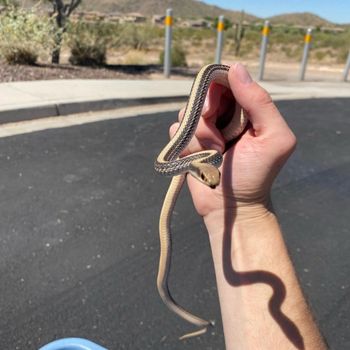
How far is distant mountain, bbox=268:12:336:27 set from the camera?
12481 centimetres

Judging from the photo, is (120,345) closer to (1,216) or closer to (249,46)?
(1,216)

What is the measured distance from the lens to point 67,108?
7707mm

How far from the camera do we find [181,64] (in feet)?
64.1

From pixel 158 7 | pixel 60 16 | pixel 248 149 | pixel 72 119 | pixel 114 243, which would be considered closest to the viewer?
pixel 248 149

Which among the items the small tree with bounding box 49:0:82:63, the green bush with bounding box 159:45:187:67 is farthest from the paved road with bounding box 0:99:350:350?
the green bush with bounding box 159:45:187:67

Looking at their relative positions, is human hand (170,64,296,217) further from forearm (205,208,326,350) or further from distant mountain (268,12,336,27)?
distant mountain (268,12,336,27)

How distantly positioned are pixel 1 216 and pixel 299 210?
10.4 ft

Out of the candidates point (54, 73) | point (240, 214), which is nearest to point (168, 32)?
point (54, 73)

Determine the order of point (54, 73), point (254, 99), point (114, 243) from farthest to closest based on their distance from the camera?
point (54, 73) → point (114, 243) → point (254, 99)

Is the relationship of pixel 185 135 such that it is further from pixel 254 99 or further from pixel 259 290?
pixel 259 290

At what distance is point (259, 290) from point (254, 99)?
838mm

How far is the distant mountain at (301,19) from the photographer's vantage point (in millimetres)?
124812

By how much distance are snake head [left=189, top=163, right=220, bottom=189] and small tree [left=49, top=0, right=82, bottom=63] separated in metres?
11.0

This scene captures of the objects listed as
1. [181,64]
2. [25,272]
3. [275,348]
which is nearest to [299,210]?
[25,272]
